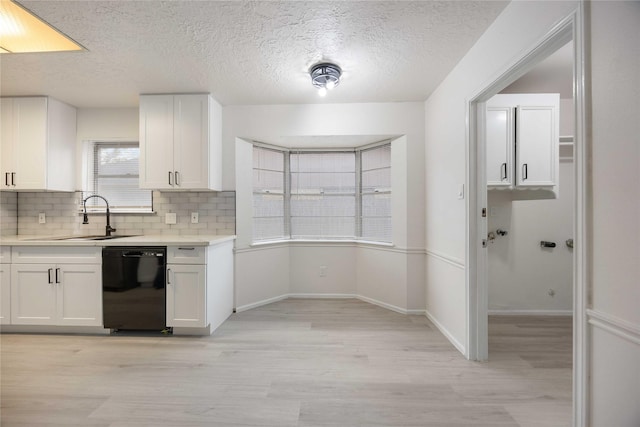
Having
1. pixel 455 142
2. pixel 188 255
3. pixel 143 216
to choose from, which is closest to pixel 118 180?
pixel 143 216

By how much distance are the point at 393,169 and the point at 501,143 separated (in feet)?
3.70

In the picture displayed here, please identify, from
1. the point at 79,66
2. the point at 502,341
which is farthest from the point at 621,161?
the point at 79,66

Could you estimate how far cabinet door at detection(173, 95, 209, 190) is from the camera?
3.00 metres

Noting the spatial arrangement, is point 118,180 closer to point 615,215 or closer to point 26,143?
point 26,143

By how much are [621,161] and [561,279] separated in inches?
113

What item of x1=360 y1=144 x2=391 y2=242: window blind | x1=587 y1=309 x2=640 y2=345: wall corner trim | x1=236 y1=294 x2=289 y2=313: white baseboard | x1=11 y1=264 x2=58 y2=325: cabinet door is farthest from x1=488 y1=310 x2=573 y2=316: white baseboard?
x1=11 y1=264 x2=58 y2=325: cabinet door

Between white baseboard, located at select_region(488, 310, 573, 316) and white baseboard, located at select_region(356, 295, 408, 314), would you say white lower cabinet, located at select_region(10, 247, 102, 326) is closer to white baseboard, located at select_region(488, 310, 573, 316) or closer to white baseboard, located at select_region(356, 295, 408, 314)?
white baseboard, located at select_region(356, 295, 408, 314)

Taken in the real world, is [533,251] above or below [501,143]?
below

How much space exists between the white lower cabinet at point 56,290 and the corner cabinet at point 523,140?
13.0 ft

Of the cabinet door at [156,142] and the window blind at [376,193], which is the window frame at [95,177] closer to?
the cabinet door at [156,142]

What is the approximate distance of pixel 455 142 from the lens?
2.49m

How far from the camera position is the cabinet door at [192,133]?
300 centimetres

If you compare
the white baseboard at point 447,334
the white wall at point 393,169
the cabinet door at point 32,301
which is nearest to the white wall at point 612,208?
the white baseboard at point 447,334

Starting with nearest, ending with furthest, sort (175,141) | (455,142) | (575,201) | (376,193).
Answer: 1. (575,201)
2. (455,142)
3. (175,141)
4. (376,193)
